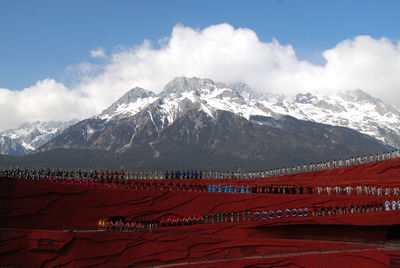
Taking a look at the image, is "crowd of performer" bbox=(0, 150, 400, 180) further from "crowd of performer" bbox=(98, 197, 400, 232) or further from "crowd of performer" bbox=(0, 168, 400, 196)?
"crowd of performer" bbox=(98, 197, 400, 232)

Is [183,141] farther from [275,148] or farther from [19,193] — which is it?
[19,193]

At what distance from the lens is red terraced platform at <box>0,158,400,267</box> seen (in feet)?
106

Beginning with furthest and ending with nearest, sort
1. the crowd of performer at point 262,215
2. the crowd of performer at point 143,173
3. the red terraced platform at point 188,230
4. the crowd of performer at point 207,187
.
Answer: the crowd of performer at point 143,173 → the crowd of performer at point 207,187 → the crowd of performer at point 262,215 → the red terraced platform at point 188,230

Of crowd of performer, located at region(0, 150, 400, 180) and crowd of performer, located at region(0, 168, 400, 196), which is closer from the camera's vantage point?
crowd of performer, located at region(0, 168, 400, 196)

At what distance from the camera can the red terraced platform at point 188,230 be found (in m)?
32.3

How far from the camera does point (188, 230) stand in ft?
124

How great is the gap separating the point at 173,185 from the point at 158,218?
660cm

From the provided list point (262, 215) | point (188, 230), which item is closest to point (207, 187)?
point (262, 215)

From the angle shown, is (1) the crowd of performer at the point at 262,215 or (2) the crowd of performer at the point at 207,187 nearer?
(1) the crowd of performer at the point at 262,215

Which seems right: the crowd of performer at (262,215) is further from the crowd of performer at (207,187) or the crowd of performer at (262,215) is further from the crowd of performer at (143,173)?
the crowd of performer at (143,173)

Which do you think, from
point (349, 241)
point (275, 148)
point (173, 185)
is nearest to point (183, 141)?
point (275, 148)

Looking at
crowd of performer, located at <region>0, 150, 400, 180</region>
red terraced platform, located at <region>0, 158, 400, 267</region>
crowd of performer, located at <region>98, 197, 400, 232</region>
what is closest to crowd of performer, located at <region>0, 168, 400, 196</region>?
crowd of performer, located at <region>0, 150, 400, 180</region>

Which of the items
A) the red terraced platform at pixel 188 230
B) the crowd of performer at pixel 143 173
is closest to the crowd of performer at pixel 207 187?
the crowd of performer at pixel 143 173

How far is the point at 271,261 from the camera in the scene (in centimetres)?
3241
